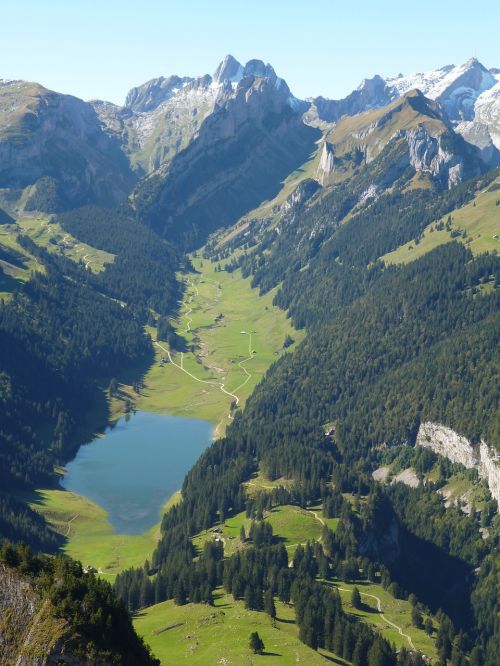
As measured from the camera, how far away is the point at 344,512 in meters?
191

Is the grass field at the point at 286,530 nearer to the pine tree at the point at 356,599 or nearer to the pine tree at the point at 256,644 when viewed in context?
the pine tree at the point at 356,599

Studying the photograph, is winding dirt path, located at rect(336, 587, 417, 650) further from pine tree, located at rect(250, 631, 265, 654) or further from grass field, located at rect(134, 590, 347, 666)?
pine tree, located at rect(250, 631, 265, 654)

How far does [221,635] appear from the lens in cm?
13675

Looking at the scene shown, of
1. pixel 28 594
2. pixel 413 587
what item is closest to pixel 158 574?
pixel 413 587

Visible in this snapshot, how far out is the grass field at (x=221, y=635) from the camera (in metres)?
129

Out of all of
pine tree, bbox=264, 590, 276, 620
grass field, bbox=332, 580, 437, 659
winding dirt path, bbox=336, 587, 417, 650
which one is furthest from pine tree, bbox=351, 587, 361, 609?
pine tree, bbox=264, 590, 276, 620

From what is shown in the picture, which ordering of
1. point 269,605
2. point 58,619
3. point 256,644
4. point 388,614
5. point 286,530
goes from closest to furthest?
point 58,619 < point 256,644 < point 269,605 < point 388,614 < point 286,530

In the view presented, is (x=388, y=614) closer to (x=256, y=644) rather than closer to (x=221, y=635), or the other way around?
(x=221, y=635)

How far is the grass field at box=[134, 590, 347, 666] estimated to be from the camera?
128875mm

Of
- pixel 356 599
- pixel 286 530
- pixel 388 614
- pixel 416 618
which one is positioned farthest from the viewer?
pixel 286 530

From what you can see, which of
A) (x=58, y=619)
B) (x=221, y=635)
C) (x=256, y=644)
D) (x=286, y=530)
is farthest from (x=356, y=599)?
(x=58, y=619)

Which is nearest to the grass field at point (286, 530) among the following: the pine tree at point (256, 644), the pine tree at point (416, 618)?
the pine tree at point (416, 618)

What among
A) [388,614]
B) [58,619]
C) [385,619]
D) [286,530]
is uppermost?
[58,619]

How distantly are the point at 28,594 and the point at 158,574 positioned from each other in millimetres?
84408
